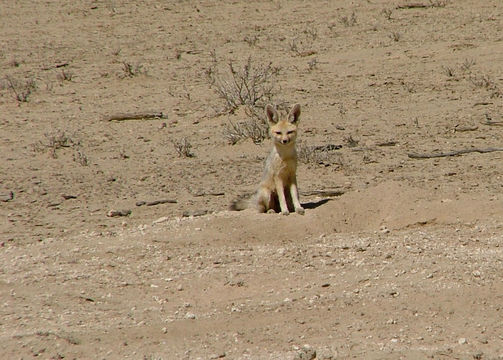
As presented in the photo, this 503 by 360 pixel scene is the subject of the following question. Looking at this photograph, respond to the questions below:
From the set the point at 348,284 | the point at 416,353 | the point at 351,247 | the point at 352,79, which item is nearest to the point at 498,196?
the point at 351,247

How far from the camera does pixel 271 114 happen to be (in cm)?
862

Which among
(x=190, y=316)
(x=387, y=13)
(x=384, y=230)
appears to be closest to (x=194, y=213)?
(x=384, y=230)

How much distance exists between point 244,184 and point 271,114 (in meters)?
1.07

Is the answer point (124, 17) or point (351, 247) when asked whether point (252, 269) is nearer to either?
point (351, 247)

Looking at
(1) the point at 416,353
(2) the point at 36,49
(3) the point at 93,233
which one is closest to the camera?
(1) the point at 416,353

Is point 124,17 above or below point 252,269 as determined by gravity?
above

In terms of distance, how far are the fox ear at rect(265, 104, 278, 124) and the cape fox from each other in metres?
0.13

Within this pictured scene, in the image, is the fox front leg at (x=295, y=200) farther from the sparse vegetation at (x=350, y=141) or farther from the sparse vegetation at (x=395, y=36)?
the sparse vegetation at (x=395, y=36)

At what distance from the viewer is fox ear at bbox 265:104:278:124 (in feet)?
28.2

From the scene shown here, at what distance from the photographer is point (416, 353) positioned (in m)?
5.34

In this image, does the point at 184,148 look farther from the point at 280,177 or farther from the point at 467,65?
the point at 467,65

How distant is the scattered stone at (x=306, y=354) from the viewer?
210 inches

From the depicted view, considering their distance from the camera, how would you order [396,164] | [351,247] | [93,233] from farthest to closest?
[396,164]
[93,233]
[351,247]

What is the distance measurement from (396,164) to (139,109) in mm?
4035
